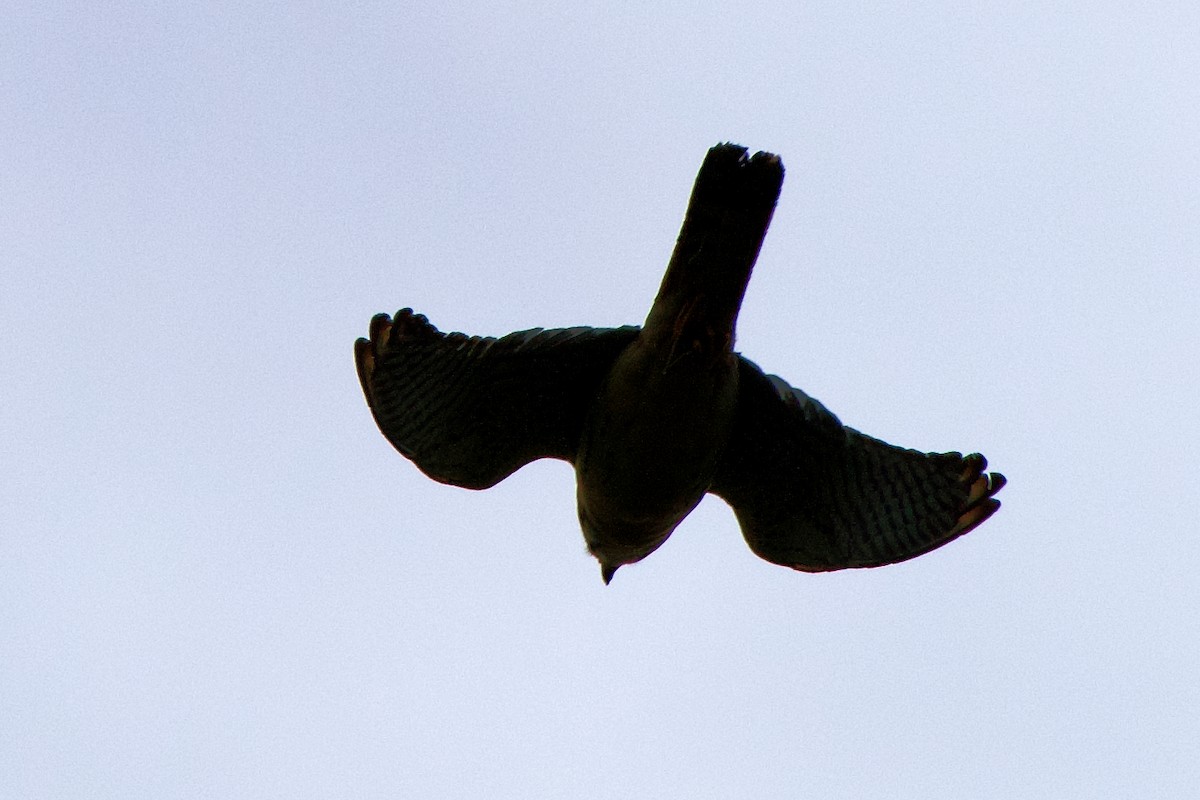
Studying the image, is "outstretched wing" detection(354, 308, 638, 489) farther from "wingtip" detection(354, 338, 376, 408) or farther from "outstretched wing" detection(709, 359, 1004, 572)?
"outstretched wing" detection(709, 359, 1004, 572)

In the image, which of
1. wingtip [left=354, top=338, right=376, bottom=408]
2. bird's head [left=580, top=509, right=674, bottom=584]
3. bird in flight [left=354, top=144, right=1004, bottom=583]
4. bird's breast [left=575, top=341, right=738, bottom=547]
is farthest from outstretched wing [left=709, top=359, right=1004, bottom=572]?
wingtip [left=354, top=338, right=376, bottom=408]

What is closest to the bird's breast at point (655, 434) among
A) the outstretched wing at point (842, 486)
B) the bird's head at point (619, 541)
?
the bird's head at point (619, 541)

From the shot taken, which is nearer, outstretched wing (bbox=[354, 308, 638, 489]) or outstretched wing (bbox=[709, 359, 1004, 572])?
outstretched wing (bbox=[354, 308, 638, 489])

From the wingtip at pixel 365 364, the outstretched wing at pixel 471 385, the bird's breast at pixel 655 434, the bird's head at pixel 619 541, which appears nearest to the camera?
the bird's breast at pixel 655 434

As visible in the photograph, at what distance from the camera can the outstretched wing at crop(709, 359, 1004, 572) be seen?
527cm

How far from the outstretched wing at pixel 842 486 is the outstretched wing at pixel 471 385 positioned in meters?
0.68

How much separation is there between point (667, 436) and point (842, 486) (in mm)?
939

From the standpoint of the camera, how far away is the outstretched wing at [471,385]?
5.11 metres

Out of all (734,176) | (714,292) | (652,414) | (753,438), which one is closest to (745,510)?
(753,438)

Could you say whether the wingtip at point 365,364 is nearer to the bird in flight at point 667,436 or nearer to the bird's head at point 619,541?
the bird in flight at point 667,436

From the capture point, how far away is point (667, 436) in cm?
492

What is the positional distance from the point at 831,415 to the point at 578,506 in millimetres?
1216

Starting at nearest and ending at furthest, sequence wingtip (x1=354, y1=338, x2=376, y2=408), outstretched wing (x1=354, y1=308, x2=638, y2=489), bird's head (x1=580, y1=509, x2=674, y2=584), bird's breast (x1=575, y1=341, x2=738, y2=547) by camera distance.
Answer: bird's breast (x1=575, y1=341, x2=738, y2=547) → outstretched wing (x1=354, y1=308, x2=638, y2=489) → wingtip (x1=354, y1=338, x2=376, y2=408) → bird's head (x1=580, y1=509, x2=674, y2=584)

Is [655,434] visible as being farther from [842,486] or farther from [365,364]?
[365,364]
